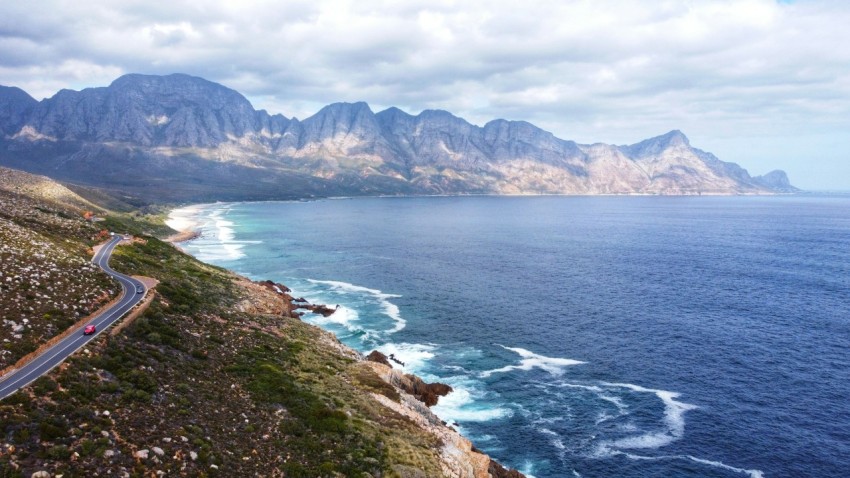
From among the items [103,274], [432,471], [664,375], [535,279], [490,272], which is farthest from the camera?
[490,272]

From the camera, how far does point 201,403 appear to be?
39.0 m

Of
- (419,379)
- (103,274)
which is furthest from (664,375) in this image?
(103,274)

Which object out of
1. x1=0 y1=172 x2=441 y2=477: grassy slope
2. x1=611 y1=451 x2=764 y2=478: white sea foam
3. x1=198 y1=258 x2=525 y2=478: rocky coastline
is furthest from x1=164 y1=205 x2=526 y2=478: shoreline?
x1=611 y1=451 x2=764 y2=478: white sea foam

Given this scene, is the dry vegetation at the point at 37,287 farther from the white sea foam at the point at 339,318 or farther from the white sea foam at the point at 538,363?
the white sea foam at the point at 538,363

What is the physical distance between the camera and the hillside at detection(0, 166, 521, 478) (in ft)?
95.5

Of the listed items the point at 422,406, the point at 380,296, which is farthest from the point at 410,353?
the point at 380,296

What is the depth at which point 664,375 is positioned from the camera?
2820 inches

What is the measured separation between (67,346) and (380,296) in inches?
3062

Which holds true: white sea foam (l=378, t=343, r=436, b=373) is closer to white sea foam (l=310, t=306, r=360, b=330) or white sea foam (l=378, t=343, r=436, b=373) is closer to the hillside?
the hillside

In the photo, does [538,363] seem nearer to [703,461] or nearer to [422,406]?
[422,406]

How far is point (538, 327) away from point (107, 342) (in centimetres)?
7203

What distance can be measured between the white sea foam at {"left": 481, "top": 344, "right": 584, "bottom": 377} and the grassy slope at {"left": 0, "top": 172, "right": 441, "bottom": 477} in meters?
24.8

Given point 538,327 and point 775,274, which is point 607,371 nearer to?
point 538,327

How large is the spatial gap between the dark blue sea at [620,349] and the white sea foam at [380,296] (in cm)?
69
